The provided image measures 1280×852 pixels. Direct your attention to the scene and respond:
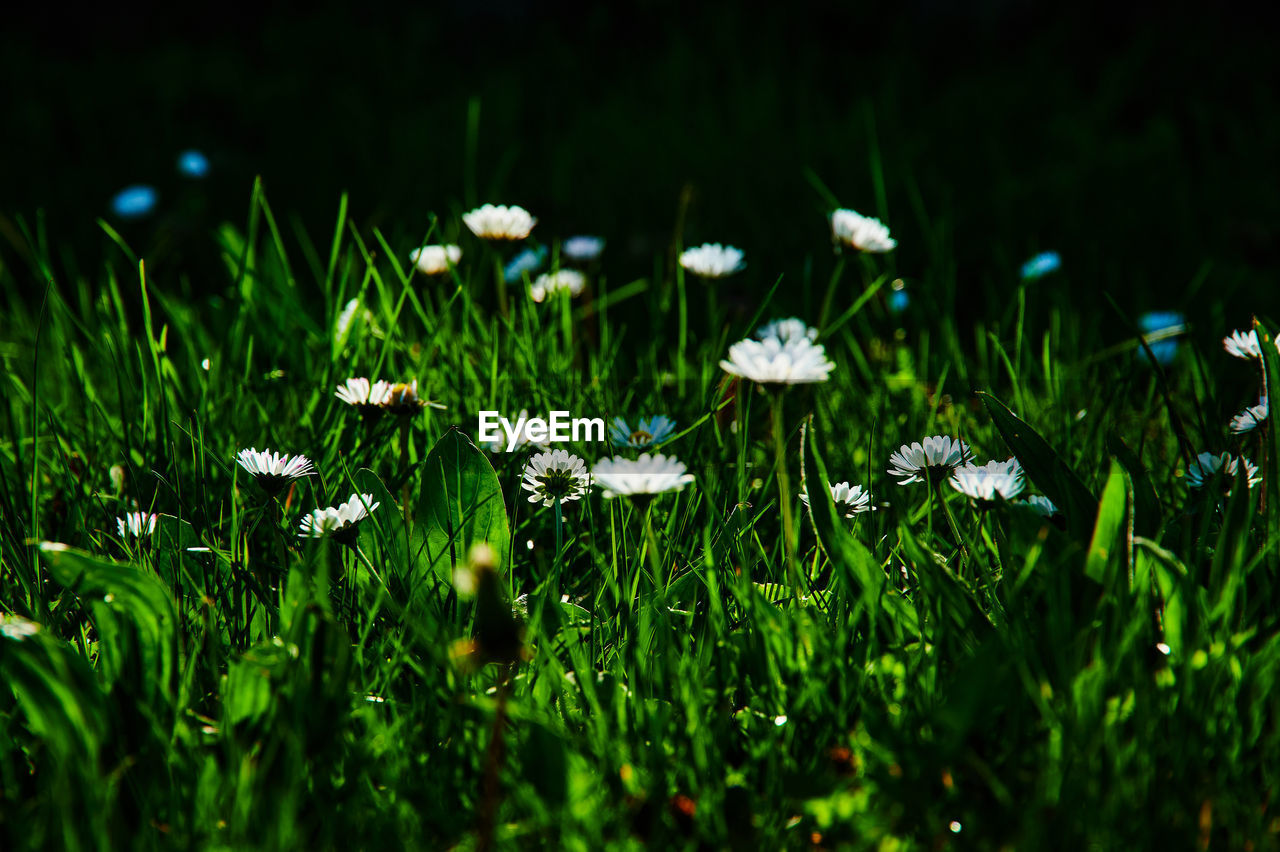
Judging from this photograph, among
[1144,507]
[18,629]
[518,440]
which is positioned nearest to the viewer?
[18,629]

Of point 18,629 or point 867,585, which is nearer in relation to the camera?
point 18,629

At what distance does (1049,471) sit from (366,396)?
2.44 feet

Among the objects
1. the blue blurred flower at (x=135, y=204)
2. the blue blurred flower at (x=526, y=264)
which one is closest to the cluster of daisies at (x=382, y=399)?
the blue blurred flower at (x=526, y=264)

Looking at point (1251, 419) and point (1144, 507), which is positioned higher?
point (1251, 419)

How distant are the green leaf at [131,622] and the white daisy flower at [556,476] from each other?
0.38 metres

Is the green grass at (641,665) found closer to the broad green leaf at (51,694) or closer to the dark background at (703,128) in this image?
the broad green leaf at (51,694)

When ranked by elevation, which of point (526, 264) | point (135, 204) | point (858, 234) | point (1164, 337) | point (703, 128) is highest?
point (703, 128)

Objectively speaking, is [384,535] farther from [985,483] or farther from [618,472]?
[985,483]

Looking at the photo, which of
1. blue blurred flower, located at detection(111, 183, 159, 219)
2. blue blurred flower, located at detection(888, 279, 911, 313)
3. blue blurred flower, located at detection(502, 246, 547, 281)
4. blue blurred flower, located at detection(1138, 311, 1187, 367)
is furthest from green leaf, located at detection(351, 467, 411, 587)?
blue blurred flower, located at detection(111, 183, 159, 219)

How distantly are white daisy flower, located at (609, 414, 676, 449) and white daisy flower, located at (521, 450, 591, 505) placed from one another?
0.08 metres

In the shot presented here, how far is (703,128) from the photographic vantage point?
3260 millimetres

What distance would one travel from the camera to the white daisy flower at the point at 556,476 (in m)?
1.12

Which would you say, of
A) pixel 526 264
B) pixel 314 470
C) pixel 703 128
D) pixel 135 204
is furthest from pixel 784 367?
pixel 703 128

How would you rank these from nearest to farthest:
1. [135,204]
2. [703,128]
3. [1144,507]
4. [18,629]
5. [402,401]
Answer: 1. [18,629]
2. [1144,507]
3. [402,401]
4. [135,204]
5. [703,128]
